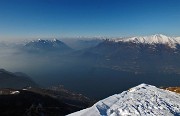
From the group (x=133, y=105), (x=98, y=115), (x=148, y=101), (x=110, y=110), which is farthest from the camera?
(x=148, y=101)

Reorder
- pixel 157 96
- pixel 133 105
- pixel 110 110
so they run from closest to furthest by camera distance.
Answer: pixel 110 110 → pixel 133 105 → pixel 157 96

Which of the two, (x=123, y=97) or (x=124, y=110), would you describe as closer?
(x=124, y=110)

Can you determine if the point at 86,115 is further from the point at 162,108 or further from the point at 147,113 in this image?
the point at 162,108

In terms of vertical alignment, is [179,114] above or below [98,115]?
below

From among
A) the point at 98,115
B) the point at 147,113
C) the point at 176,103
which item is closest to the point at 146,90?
the point at 176,103

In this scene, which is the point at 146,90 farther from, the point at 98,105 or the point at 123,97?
the point at 98,105

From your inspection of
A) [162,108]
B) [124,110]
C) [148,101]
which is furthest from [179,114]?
[124,110]
